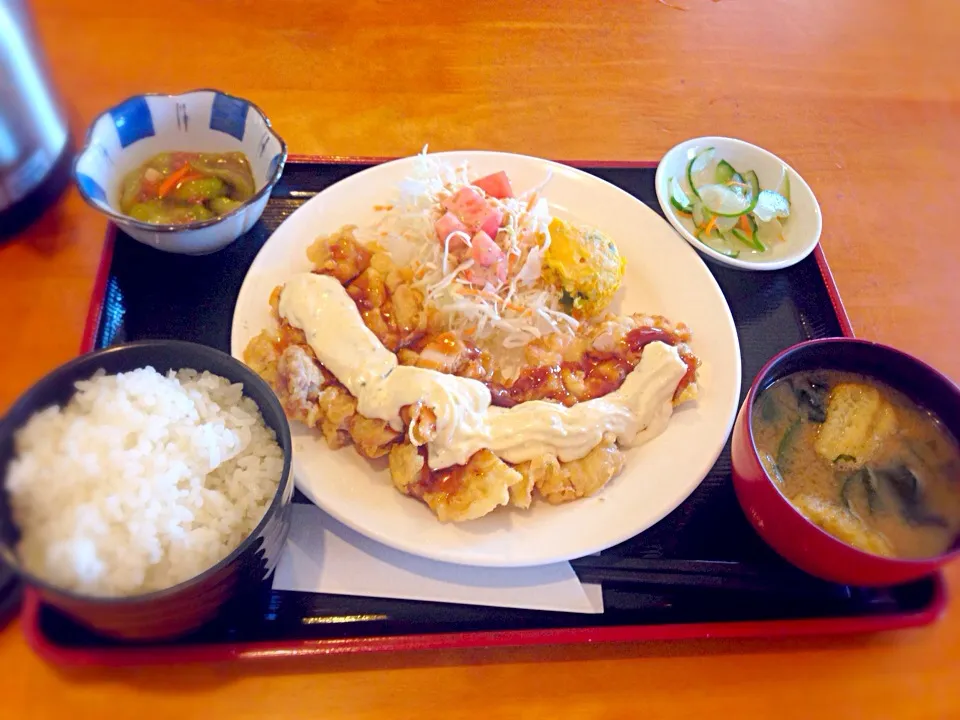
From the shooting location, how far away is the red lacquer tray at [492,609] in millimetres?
1511

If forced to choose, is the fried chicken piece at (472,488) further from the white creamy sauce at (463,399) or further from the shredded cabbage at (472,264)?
the shredded cabbage at (472,264)

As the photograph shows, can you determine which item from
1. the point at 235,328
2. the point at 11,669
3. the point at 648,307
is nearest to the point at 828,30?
the point at 648,307

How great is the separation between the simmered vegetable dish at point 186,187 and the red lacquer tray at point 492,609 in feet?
0.44

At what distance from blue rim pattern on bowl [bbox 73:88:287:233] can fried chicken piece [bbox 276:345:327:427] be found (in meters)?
0.46

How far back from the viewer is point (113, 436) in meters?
1.43

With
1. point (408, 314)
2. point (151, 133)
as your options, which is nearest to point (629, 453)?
point (408, 314)

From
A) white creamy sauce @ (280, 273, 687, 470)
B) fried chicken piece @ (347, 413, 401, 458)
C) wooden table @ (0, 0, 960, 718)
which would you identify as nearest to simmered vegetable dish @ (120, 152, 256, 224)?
wooden table @ (0, 0, 960, 718)

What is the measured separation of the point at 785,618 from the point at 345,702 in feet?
3.43

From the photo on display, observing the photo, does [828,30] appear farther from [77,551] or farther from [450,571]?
[77,551]

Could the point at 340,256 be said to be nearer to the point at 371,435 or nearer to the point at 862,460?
the point at 371,435

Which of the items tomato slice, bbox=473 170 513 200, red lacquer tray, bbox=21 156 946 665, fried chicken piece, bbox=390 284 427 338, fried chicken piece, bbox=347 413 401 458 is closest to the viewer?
red lacquer tray, bbox=21 156 946 665

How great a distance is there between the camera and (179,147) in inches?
85.8

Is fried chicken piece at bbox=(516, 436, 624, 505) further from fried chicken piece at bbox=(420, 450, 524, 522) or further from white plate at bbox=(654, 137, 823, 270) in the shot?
white plate at bbox=(654, 137, 823, 270)

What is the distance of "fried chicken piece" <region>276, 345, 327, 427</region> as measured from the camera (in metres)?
1.76
